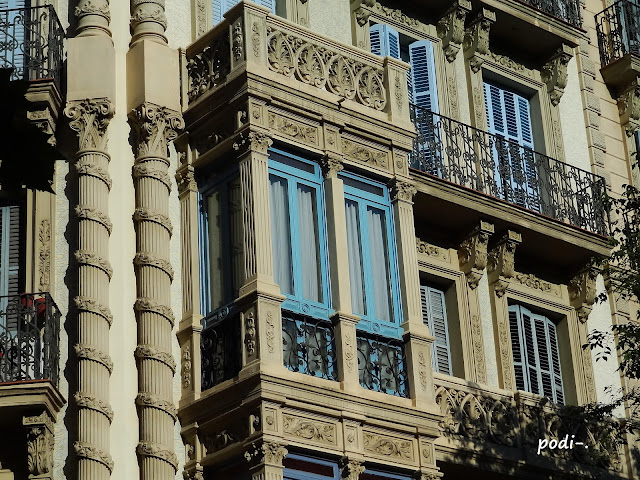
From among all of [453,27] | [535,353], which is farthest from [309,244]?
[453,27]

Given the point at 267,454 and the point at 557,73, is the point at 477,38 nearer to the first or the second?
the point at 557,73

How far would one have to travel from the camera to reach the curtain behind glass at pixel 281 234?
16797mm

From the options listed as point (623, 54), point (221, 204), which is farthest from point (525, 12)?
point (221, 204)

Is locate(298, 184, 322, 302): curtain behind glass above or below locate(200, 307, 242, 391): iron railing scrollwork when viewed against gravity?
above

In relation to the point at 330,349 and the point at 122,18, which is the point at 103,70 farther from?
the point at 330,349

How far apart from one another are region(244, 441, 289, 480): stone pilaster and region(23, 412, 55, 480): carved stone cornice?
2059 mm

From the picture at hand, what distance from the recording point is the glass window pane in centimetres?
1695

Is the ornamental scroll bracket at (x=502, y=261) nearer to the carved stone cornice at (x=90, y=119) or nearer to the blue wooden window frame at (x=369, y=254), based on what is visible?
the blue wooden window frame at (x=369, y=254)

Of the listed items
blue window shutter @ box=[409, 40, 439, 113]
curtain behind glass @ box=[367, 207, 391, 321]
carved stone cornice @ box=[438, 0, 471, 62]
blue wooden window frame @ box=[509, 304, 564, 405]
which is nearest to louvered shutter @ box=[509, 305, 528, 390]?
blue wooden window frame @ box=[509, 304, 564, 405]

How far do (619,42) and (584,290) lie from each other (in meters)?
4.92

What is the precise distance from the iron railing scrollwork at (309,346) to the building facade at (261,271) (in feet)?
0.08

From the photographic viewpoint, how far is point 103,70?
57.6ft

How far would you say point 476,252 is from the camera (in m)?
20.6

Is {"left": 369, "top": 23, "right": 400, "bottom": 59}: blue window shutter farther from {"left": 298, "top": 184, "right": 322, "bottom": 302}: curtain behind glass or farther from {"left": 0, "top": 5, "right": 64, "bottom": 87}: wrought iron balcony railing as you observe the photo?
{"left": 0, "top": 5, "right": 64, "bottom": 87}: wrought iron balcony railing
